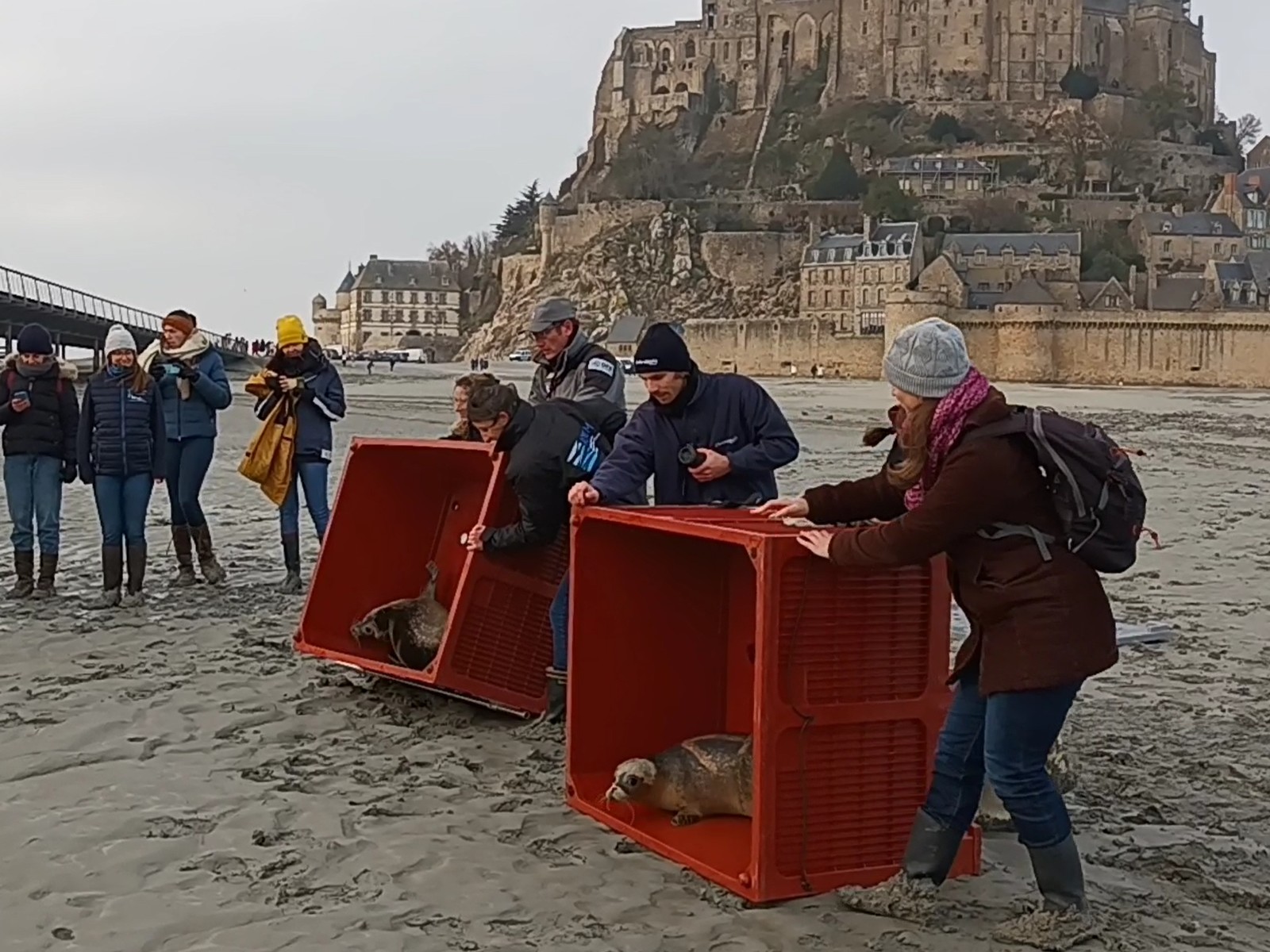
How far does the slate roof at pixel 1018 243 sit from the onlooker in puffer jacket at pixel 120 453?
71.5 meters

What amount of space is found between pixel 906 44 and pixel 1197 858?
95335 mm

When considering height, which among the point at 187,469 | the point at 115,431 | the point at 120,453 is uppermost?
the point at 115,431

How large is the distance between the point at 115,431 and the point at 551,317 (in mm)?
3356

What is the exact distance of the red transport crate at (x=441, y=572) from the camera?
247 inches

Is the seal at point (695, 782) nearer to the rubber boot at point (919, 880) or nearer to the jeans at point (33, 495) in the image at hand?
the rubber boot at point (919, 880)

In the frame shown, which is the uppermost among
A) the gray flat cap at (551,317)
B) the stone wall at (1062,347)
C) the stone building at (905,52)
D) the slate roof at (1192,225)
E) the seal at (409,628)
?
the stone building at (905,52)

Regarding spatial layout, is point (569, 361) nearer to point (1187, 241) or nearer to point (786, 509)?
point (786, 509)

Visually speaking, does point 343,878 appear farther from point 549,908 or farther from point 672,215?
point 672,215

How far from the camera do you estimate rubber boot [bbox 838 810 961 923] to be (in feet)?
13.7

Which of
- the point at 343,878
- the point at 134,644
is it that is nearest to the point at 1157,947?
the point at 343,878

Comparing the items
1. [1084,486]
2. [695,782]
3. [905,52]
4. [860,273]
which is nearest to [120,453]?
[695,782]

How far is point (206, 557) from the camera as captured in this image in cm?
943

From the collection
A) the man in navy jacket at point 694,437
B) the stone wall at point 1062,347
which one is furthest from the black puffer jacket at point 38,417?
the stone wall at point 1062,347

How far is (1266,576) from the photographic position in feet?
33.0
